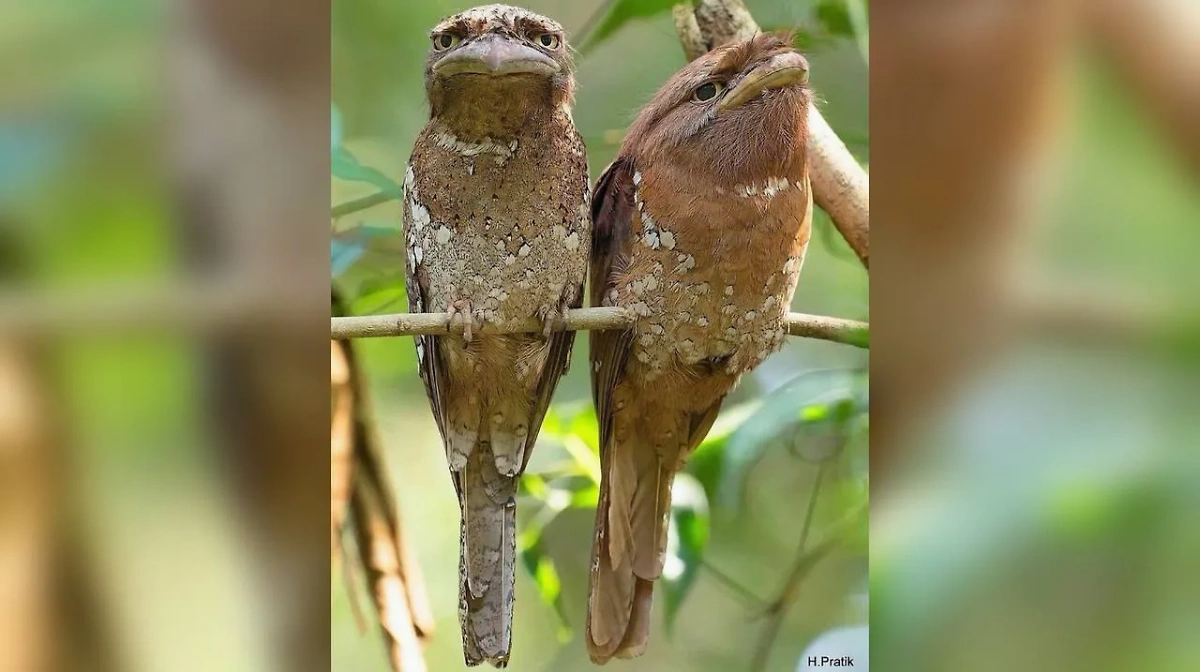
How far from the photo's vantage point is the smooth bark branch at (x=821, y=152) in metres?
1.23

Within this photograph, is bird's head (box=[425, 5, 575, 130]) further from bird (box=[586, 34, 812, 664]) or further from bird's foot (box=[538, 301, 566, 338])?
bird's foot (box=[538, 301, 566, 338])

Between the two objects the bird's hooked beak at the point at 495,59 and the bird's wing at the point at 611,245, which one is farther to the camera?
the bird's wing at the point at 611,245

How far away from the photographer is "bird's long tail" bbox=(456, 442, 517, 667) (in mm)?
1234

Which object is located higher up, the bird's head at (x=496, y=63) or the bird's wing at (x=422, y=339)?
the bird's head at (x=496, y=63)

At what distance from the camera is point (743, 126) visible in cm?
120

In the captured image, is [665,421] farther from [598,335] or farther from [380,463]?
[380,463]

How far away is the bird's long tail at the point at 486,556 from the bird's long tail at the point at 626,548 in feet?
A: 0.42

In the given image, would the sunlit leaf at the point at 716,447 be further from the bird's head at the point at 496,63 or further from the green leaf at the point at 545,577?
the bird's head at the point at 496,63

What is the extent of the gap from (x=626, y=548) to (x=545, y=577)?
13cm

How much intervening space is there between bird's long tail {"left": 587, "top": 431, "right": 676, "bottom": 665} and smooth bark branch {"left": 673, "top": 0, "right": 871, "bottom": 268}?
0.45 meters
